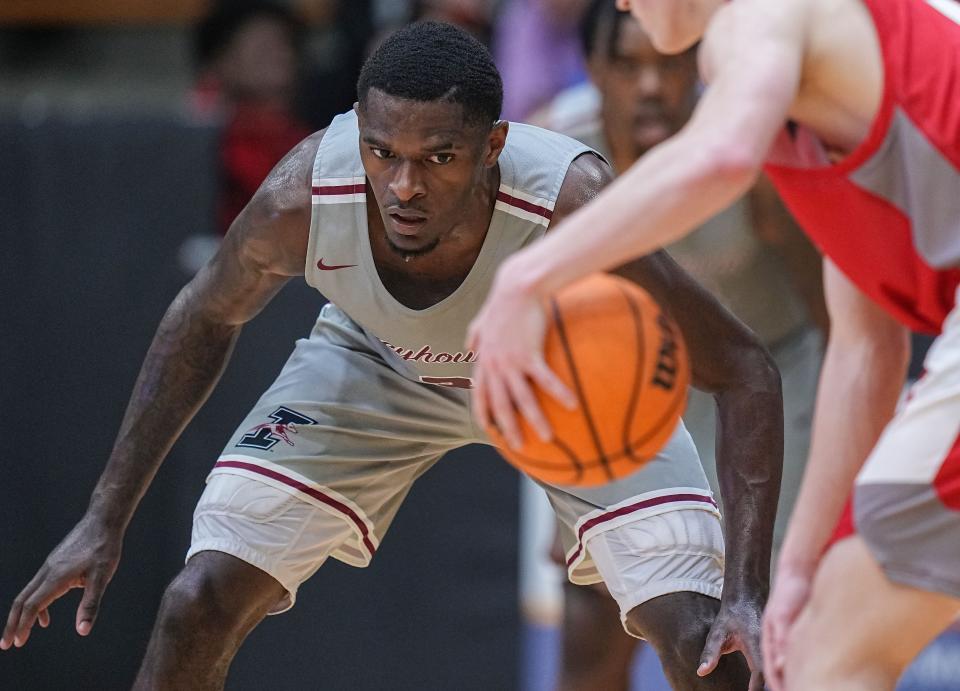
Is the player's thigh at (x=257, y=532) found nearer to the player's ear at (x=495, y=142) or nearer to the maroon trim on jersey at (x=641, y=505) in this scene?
the maroon trim on jersey at (x=641, y=505)

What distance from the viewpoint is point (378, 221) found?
11.7 ft

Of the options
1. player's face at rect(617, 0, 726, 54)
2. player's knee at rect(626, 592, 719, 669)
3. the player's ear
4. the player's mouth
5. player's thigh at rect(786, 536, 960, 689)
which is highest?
player's face at rect(617, 0, 726, 54)

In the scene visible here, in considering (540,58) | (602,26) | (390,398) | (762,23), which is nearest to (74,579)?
(390,398)

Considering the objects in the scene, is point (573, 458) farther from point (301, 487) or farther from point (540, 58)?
point (540, 58)

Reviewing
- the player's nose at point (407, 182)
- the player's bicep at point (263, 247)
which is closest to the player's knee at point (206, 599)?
the player's bicep at point (263, 247)

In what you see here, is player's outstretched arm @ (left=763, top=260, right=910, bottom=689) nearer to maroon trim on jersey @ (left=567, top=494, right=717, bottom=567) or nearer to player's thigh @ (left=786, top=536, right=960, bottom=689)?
player's thigh @ (left=786, top=536, right=960, bottom=689)

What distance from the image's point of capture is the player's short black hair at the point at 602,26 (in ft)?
17.6

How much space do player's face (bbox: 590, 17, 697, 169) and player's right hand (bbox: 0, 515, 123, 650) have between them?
2327 millimetres

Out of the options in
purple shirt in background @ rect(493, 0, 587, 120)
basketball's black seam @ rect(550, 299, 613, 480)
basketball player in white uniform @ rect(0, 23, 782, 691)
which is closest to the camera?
basketball's black seam @ rect(550, 299, 613, 480)

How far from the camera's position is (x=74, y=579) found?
143 inches

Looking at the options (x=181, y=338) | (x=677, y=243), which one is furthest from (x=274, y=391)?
(x=677, y=243)

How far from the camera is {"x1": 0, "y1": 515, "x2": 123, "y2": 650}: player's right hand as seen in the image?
359 centimetres

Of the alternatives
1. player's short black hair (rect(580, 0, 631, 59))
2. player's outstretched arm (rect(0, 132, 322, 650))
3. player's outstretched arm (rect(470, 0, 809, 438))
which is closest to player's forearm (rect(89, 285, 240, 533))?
player's outstretched arm (rect(0, 132, 322, 650))

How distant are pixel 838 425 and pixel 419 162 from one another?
3.49 ft
